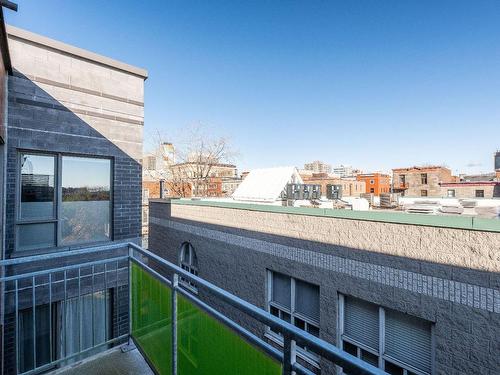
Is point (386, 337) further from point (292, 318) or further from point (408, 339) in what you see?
point (292, 318)

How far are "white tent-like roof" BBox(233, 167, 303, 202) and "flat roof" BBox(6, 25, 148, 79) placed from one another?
27.5ft

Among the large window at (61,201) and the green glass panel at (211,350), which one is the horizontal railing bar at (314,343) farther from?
the large window at (61,201)

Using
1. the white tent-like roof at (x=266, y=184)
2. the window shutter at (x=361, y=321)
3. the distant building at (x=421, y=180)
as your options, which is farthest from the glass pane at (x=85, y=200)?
the distant building at (x=421, y=180)

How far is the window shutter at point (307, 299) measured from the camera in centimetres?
618

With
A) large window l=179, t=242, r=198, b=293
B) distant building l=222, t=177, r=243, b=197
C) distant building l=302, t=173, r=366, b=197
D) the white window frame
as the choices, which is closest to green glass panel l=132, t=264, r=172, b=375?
the white window frame

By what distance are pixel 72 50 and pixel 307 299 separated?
7.42 m

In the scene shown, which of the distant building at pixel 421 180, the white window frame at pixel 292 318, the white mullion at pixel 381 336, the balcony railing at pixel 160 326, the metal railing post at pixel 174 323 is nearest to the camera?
the balcony railing at pixel 160 326

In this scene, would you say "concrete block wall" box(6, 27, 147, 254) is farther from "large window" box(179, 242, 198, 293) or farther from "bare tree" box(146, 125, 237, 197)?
"bare tree" box(146, 125, 237, 197)

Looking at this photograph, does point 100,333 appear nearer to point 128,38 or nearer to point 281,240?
point 281,240

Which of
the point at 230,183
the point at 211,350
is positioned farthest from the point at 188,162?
the point at 211,350

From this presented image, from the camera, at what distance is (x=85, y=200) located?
237 inches

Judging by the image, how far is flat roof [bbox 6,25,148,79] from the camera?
5129mm

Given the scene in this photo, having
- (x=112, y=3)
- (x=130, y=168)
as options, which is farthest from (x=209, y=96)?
(x=130, y=168)

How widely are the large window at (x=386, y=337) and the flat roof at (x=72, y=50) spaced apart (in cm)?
693
